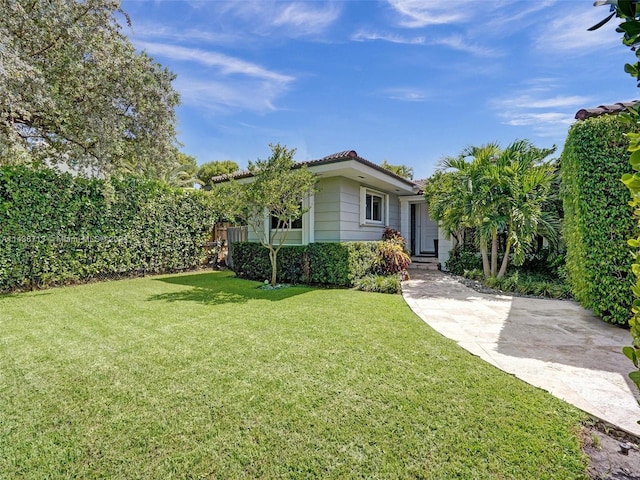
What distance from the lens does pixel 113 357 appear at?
3879 mm

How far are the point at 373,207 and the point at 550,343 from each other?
8.73 metres

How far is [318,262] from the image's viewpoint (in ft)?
30.8

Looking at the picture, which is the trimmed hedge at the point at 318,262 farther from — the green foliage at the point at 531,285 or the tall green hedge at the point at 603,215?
the tall green hedge at the point at 603,215

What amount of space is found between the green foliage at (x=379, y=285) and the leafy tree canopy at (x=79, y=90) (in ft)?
28.3

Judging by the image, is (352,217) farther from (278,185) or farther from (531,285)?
(531,285)

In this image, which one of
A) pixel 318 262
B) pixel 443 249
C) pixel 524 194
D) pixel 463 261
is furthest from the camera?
pixel 443 249

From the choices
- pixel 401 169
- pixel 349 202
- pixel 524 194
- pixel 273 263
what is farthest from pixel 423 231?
pixel 401 169

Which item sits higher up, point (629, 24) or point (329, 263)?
point (629, 24)

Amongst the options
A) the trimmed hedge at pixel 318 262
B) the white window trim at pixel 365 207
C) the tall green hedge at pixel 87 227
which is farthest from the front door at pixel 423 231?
the tall green hedge at pixel 87 227

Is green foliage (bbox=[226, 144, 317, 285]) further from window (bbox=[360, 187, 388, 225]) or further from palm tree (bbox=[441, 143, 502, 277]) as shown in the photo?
palm tree (bbox=[441, 143, 502, 277])

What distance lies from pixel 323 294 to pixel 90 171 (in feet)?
28.6

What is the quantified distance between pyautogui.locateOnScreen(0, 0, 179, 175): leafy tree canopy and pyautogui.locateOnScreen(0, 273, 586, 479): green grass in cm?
623

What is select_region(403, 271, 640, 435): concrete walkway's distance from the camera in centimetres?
295

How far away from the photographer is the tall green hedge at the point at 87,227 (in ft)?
27.3
